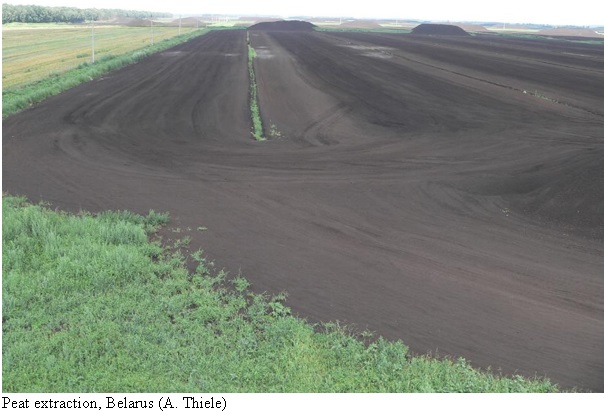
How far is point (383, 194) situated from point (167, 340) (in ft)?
23.8

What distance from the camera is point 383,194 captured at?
12078 mm

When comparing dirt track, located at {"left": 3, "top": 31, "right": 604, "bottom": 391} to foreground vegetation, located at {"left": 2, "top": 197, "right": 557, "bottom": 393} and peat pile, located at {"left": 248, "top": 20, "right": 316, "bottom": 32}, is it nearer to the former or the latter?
foreground vegetation, located at {"left": 2, "top": 197, "right": 557, "bottom": 393}

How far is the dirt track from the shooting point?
7.29 meters

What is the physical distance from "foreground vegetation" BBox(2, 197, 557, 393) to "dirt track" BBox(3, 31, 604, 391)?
54 centimetres

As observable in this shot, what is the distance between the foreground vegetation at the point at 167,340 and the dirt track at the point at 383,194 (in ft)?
1.77

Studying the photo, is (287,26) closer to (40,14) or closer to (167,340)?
(40,14)

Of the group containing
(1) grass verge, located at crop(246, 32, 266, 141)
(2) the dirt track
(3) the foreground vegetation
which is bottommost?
(3) the foreground vegetation

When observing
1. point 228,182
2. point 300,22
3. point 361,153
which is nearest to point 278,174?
point 228,182

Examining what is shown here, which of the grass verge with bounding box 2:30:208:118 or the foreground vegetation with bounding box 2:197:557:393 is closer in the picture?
the foreground vegetation with bounding box 2:197:557:393

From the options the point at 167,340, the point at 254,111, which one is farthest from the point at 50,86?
the point at 167,340

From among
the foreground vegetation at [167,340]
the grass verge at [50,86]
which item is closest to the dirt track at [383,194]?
the foreground vegetation at [167,340]

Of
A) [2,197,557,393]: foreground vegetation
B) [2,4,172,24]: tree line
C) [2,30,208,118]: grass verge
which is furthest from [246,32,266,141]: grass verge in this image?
[2,4,172,24]: tree line

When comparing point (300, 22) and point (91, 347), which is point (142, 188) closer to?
point (91, 347)

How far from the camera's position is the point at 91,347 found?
6.21m
